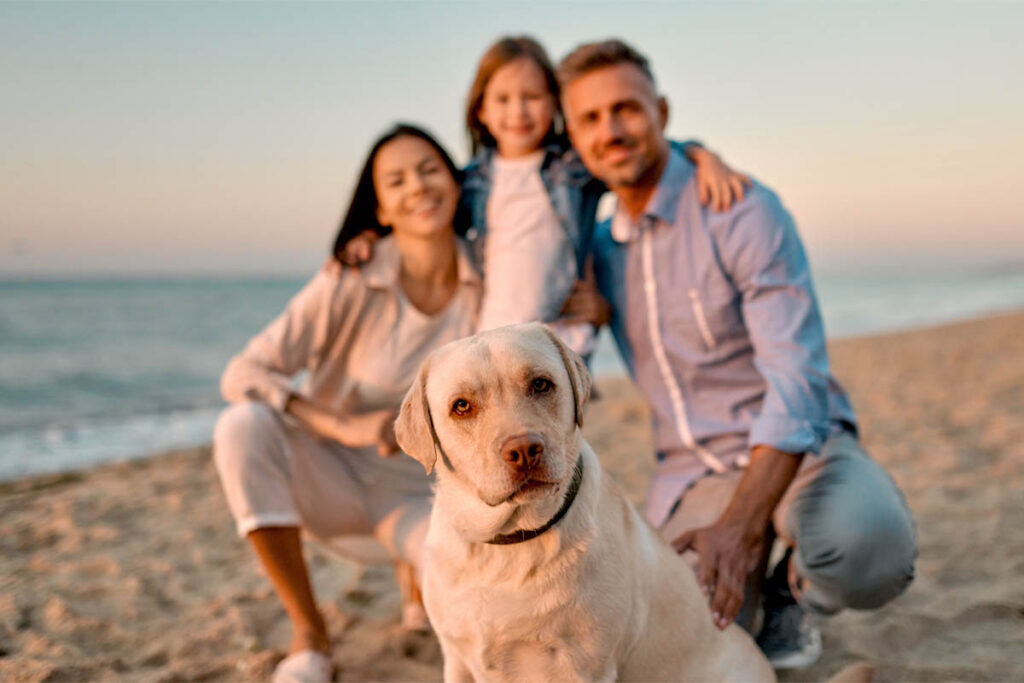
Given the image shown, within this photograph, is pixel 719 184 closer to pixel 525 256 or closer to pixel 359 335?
pixel 525 256

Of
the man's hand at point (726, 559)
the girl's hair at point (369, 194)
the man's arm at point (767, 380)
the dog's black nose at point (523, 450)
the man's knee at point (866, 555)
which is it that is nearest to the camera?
the dog's black nose at point (523, 450)

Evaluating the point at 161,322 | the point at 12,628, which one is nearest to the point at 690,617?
the point at 12,628

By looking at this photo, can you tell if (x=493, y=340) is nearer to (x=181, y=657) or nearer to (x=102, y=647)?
(x=181, y=657)

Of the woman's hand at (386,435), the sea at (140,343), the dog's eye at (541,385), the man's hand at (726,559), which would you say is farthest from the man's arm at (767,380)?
the sea at (140,343)

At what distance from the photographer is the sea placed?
843 centimetres

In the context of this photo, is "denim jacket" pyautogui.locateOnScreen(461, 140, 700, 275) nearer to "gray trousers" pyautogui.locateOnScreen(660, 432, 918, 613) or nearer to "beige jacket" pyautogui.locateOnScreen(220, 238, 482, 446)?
"beige jacket" pyautogui.locateOnScreen(220, 238, 482, 446)

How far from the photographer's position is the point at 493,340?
6.53 feet

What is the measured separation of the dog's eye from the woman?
135 centimetres

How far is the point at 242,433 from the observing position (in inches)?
123

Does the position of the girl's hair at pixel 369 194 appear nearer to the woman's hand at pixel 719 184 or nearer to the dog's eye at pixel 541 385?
the woman's hand at pixel 719 184

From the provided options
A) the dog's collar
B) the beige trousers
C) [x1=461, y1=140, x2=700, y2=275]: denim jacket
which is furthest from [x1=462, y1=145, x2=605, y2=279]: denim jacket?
the dog's collar

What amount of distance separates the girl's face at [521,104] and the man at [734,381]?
279 mm

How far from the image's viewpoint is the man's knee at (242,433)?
309 cm

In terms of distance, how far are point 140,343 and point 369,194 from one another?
15.9 meters
